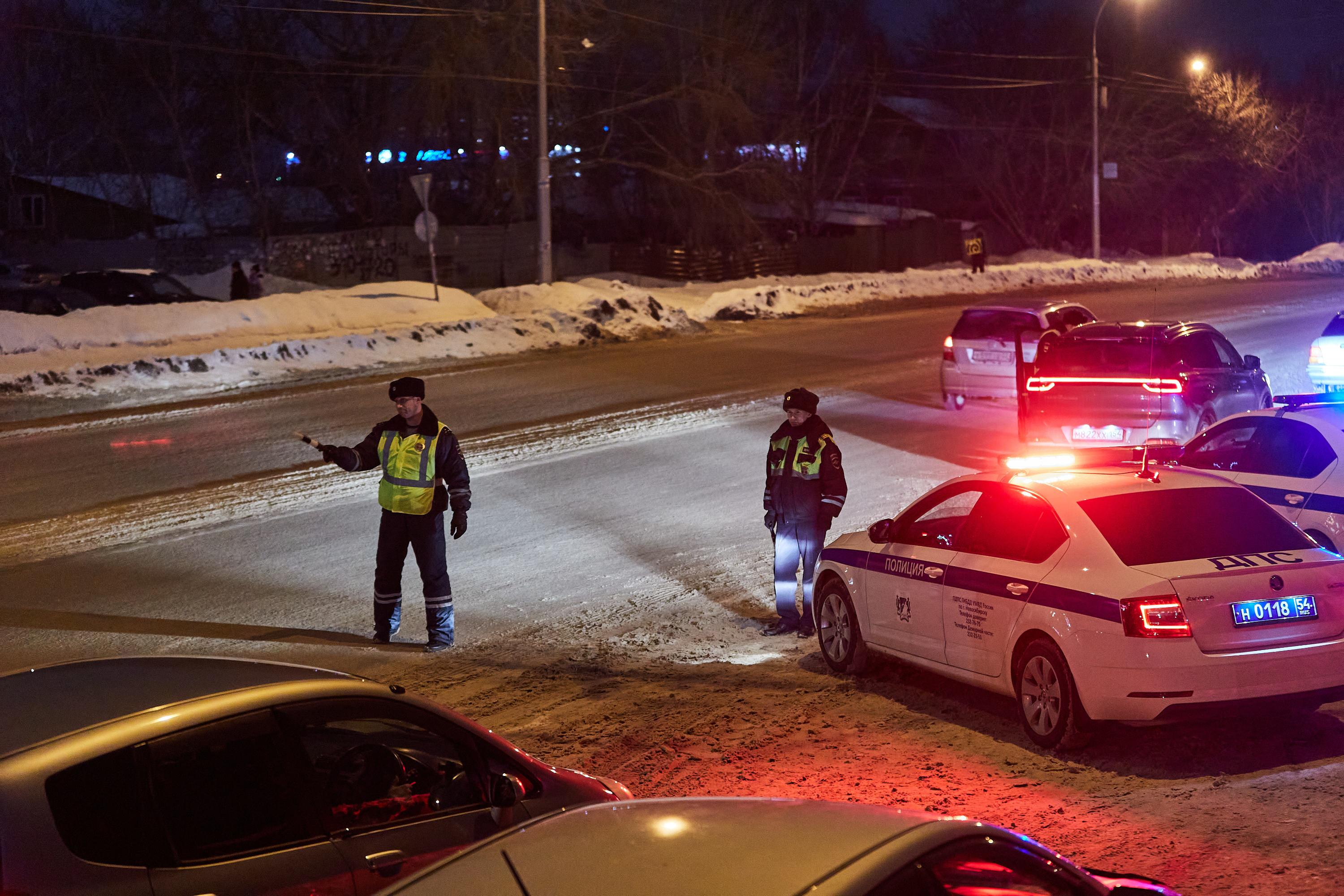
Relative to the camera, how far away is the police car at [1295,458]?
895cm

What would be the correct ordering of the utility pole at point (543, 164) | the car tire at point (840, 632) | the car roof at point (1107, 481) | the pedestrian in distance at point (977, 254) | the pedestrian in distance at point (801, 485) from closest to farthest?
the car roof at point (1107, 481) < the car tire at point (840, 632) < the pedestrian in distance at point (801, 485) < the utility pole at point (543, 164) < the pedestrian in distance at point (977, 254)

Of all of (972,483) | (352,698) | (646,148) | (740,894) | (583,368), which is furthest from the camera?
(646,148)

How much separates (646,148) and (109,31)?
21646 mm

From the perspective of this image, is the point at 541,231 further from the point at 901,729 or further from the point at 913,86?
the point at 913,86

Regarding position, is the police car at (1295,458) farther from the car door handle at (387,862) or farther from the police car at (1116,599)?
the car door handle at (387,862)

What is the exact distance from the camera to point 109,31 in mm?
47969

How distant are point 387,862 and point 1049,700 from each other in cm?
401

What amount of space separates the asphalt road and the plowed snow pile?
1.01m

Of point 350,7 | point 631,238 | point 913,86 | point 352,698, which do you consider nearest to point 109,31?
point 350,7

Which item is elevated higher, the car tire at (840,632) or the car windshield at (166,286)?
the car windshield at (166,286)

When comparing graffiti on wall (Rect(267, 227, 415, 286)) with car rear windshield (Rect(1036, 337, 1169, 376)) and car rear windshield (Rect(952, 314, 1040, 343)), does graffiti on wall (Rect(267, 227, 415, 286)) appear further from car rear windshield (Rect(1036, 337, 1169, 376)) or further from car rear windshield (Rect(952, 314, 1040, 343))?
car rear windshield (Rect(1036, 337, 1169, 376))

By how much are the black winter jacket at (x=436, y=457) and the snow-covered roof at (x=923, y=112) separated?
2236 inches

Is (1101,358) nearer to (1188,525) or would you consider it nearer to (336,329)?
(1188,525)

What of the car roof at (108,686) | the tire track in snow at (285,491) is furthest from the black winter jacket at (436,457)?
the car roof at (108,686)
